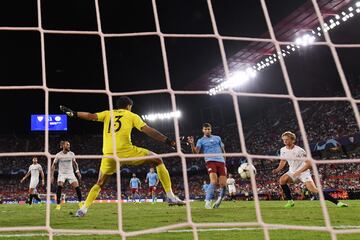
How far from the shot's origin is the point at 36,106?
33750 mm

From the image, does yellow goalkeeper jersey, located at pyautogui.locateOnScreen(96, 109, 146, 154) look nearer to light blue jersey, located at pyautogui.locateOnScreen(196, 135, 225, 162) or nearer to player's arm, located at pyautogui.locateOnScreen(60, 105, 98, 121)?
player's arm, located at pyautogui.locateOnScreen(60, 105, 98, 121)

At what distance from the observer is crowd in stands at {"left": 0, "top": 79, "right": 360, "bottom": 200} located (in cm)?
2314

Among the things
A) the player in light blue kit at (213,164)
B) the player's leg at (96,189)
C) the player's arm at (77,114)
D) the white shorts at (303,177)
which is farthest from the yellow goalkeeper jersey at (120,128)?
the white shorts at (303,177)

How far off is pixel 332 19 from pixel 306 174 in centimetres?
1705

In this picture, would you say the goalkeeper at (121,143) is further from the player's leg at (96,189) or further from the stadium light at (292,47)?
the stadium light at (292,47)

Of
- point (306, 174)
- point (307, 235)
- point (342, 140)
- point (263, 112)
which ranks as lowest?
point (307, 235)

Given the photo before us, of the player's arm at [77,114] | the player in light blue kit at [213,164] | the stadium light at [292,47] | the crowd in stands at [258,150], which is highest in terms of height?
the stadium light at [292,47]

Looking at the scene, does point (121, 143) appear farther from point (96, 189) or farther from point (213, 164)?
point (213, 164)

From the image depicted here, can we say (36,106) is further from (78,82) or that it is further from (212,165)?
(212,165)

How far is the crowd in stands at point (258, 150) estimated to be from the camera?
2314 centimetres

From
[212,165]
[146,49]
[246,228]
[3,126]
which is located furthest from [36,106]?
[246,228]

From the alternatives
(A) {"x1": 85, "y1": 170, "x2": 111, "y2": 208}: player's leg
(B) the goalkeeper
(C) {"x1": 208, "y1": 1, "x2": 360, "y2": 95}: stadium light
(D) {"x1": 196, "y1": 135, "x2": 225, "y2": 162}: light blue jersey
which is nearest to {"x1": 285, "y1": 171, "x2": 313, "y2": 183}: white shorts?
(D) {"x1": 196, "y1": 135, "x2": 225, "y2": 162}: light blue jersey

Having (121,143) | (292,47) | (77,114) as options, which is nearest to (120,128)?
(121,143)

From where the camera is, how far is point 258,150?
30.8m
